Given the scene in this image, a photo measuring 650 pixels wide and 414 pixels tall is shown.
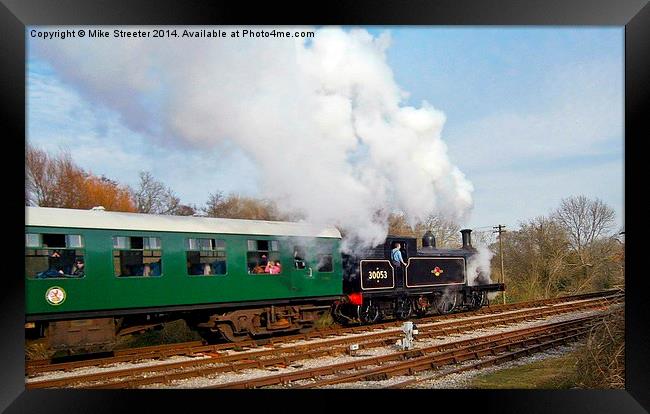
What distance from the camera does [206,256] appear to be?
22.6ft

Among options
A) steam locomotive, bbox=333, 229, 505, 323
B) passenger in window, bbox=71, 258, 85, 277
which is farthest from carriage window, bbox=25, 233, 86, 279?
steam locomotive, bbox=333, 229, 505, 323

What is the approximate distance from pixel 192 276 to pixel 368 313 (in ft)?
12.3

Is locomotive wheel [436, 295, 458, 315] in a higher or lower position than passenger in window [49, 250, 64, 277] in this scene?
lower

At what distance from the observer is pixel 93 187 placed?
6102 millimetres

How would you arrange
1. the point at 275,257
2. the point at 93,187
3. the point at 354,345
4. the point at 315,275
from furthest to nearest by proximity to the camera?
the point at 315,275 → the point at 275,257 → the point at 354,345 → the point at 93,187

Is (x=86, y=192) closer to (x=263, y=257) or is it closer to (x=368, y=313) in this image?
(x=263, y=257)

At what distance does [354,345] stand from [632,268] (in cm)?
347

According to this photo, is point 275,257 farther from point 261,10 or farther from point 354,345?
point 261,10

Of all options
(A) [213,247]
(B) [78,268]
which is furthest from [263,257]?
(B) [78,268]

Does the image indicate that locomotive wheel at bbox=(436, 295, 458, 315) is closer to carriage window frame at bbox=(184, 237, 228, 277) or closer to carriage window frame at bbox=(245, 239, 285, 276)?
carriage window frame at bbox=(245, 239, 285, 276)

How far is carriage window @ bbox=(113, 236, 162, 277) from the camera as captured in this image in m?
6.23

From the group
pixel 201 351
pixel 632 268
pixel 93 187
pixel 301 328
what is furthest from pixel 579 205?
pixel 93 187

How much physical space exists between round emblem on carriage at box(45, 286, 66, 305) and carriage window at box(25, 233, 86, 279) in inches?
6.0

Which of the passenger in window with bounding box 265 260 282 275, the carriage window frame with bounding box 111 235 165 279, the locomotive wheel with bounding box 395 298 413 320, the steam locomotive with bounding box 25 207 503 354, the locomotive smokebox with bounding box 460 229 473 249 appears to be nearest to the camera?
the steam locomotive with bounding box 25 207 503 354
